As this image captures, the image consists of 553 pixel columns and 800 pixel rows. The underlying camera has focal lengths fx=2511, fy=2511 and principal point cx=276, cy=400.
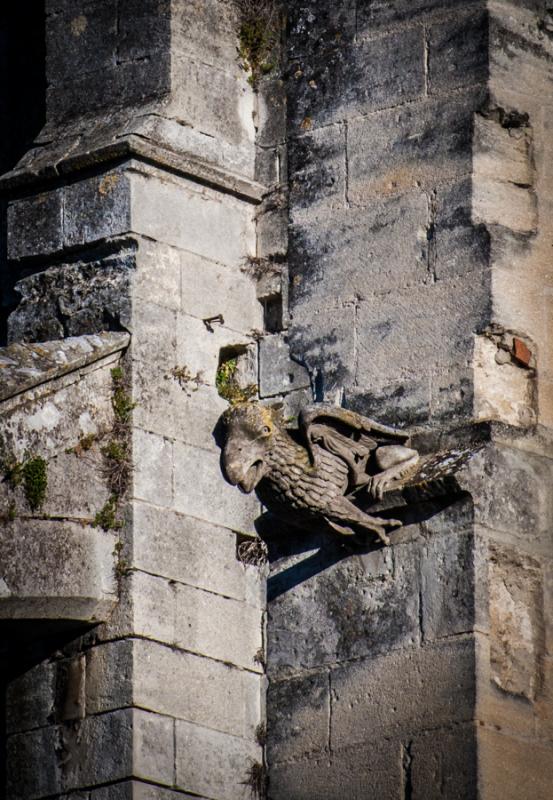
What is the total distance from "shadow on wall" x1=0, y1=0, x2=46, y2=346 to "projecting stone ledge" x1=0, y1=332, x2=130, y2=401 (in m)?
1.73

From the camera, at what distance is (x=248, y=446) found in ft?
36.1

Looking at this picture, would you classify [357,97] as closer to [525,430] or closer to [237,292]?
[237,292]

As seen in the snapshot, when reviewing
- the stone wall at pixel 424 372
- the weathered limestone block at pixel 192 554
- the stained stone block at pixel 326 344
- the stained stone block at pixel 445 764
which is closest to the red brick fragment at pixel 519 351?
the stone wall at pixel 424 372

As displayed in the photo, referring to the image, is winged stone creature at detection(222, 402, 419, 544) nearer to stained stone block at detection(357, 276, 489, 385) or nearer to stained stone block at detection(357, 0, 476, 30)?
stained stone block at detection(357, 276, 489, 385)

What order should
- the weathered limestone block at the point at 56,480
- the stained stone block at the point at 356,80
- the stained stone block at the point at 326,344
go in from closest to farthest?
the weathered limestone block at the point at 56,480 < the stained stone block at the point at 326,344 < the stained stone block at the point at 356,80

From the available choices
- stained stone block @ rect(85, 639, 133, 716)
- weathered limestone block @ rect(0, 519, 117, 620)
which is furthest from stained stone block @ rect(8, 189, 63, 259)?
stained stone block @ rect(85, 639, 133, 716)

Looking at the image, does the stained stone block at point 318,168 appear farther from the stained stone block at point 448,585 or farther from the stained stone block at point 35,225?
the stained stone block at point 448,585

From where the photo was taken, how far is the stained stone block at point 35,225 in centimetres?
1183

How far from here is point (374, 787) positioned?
10.8m

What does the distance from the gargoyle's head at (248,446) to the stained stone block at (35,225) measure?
1.38 metres

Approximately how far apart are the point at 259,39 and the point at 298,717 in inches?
130

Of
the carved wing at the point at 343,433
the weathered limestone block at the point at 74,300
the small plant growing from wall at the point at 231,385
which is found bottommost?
the carved wing at the point at 343,433

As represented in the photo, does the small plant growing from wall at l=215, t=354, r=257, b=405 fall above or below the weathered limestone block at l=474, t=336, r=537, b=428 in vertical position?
above

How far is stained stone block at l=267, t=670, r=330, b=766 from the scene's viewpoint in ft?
36.4
